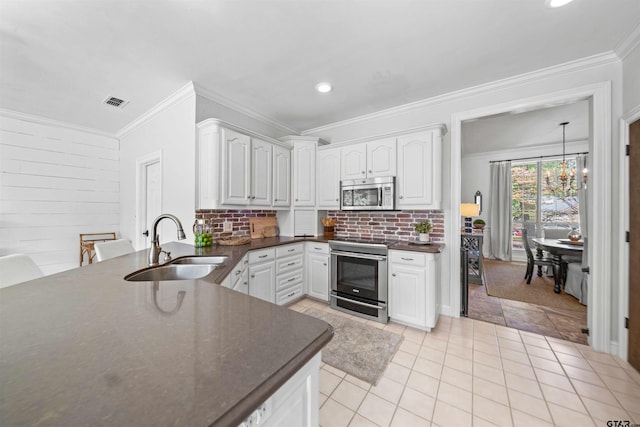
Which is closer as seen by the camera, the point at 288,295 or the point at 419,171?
the point at 419,171

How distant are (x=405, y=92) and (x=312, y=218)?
2.07 m

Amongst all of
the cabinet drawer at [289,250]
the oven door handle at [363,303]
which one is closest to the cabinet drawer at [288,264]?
the cabinet drawer at [289,250]

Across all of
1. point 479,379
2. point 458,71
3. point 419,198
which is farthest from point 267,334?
point 458,71

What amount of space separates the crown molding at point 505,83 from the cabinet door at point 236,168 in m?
1.71

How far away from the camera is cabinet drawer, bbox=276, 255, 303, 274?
9.76 feet

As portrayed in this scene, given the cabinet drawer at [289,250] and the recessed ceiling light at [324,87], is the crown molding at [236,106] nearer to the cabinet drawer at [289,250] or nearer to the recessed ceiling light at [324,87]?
the recessed ceiling light at [324,87]

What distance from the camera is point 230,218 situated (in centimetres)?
314

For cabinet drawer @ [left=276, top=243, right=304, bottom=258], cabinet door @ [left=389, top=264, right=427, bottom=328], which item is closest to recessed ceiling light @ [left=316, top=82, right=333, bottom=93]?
cabinet drawer @ [left=276, top=243, right=304, bottom=258]

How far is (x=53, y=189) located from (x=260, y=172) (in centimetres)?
328

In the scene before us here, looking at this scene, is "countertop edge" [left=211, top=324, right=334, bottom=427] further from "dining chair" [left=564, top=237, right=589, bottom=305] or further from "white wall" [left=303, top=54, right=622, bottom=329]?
"dining chair" [left=564, top=237, right=589, bottom=305]

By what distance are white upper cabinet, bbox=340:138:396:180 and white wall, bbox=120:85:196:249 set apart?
1.92 meters

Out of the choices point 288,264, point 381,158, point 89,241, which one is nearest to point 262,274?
point 288,264

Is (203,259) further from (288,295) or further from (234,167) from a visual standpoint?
(288,295)

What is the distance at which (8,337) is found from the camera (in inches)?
27.7
